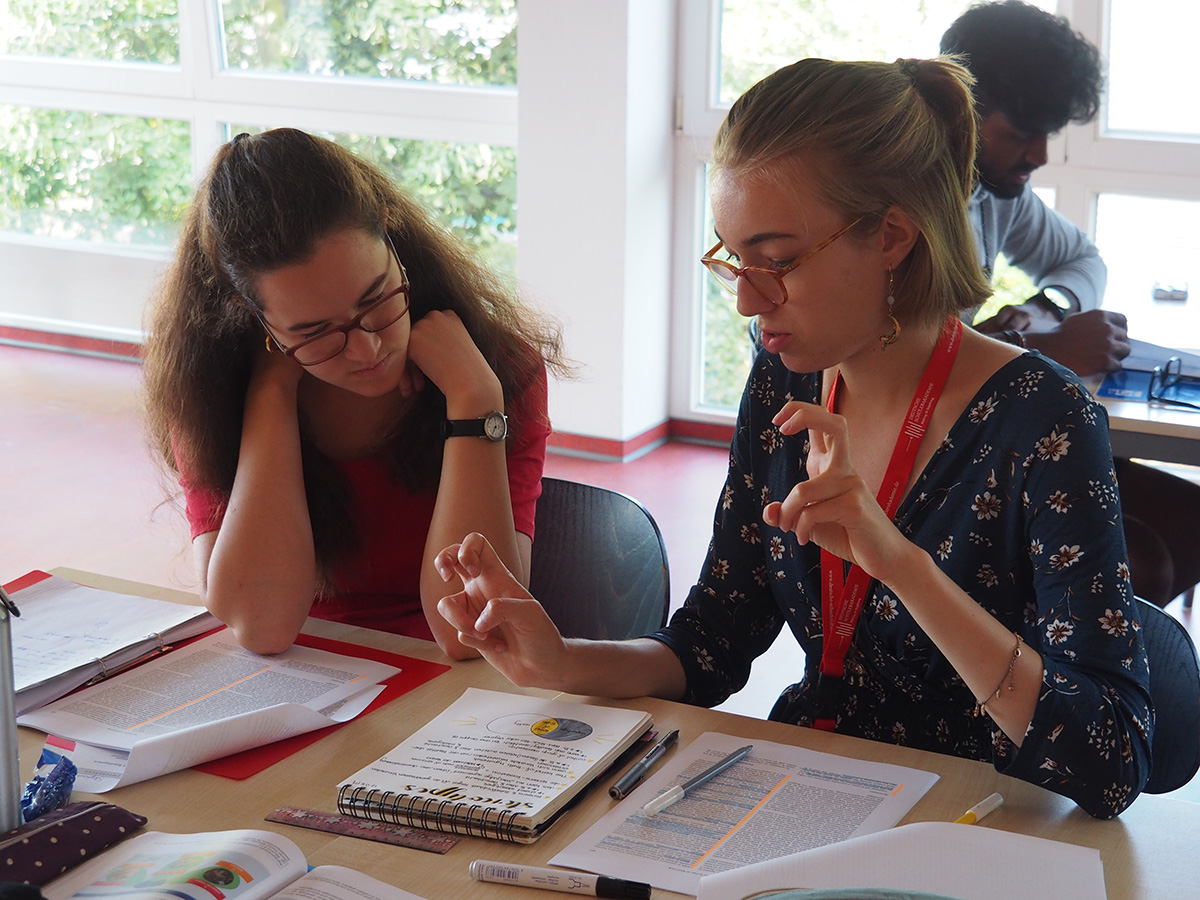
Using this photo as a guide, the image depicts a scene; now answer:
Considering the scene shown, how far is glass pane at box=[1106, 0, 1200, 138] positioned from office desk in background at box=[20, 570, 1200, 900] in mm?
3442

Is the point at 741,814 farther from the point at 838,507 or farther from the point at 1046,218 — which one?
the point at 1046,218

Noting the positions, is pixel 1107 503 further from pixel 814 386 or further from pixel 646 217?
pixel 646 217

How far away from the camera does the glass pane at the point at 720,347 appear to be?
15.7 ft

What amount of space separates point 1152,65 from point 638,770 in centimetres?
366

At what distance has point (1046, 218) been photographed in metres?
3.18

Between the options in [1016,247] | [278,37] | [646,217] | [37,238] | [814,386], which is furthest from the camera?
[37,238]

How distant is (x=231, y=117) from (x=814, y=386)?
467cm

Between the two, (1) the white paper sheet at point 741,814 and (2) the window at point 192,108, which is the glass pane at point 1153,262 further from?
(1) the white paper sheet at point 741,814

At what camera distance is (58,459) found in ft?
15.8

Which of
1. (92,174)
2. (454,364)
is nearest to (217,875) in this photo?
(454,364)

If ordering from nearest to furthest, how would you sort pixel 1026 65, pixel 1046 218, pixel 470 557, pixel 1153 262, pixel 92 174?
pixel 470 557 → pixel 1026 65 → pixel 1046 218 → pixel 1153 262 → pixel 92 174

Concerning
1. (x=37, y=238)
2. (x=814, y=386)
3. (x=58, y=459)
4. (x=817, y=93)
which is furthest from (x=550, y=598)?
(x=37, y=238)

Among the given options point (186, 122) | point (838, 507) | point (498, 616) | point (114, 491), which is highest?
point (186, 122)

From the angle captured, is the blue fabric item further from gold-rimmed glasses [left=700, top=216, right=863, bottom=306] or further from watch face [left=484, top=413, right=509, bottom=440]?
gold-rimmed glasses [left=700, top=216, right=863, bottom=306]
